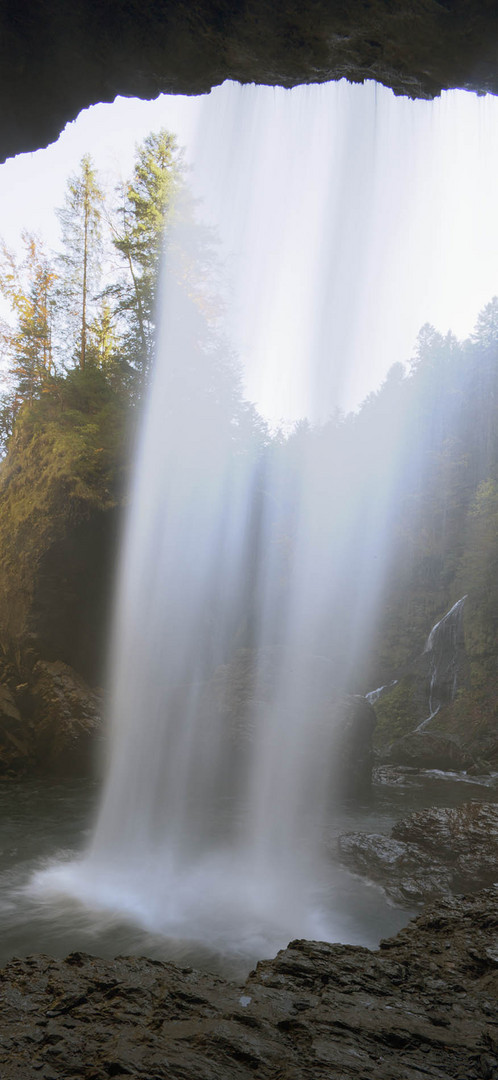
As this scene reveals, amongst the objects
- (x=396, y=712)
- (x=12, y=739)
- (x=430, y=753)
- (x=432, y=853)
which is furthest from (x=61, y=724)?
(x=396, y=712)

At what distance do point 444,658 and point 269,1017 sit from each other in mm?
19918

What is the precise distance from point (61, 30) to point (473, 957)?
6602 mm

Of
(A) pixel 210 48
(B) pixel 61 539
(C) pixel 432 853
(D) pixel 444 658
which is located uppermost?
(A) pixel 210 48

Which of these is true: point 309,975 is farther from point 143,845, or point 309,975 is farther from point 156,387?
point 156,387

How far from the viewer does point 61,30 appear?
12.8 feet

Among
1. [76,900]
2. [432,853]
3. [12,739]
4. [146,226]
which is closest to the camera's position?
[76,900]

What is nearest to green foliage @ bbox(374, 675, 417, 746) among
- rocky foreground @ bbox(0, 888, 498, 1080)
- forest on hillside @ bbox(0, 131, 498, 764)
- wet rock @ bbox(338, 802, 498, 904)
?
forest on hillside @ bbox(0, 131, 498, 764)

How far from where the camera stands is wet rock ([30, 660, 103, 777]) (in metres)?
13.4

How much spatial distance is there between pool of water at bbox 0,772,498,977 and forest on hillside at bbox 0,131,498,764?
A: 412cm

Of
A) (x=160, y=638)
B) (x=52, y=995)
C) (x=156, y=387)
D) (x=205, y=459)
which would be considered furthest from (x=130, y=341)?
(x=52, y=995)

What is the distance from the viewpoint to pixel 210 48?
13.7 ft

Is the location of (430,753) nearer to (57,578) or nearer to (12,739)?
(12,739)

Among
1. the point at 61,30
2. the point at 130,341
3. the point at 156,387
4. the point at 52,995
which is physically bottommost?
the point at 52,995

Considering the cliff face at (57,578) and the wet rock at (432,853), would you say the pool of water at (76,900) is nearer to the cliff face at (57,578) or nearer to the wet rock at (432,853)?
the wet rock at (432,853)
